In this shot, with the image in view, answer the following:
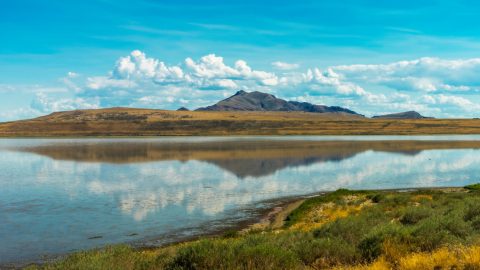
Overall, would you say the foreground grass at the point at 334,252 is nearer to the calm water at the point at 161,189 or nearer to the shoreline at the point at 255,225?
the shoreline at the point at 255,225

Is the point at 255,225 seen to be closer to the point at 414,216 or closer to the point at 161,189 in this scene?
the point at 414,216

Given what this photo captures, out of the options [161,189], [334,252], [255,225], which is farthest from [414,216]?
[161,189]

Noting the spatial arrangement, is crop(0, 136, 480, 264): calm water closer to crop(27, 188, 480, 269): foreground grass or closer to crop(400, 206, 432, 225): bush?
crop(27, 188, 480, 269): foreground grass

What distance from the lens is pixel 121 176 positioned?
167 ft

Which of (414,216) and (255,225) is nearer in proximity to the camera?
(414,216)

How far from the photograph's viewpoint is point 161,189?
40812 mm

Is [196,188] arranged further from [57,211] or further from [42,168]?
[42,168]

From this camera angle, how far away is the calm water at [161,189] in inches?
972

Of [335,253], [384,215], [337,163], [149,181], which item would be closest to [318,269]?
[335,253]

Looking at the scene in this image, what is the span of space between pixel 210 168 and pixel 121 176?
1229cm

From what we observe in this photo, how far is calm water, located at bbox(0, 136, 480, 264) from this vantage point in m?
24.7

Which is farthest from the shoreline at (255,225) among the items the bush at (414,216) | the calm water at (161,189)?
the bush at (414,216)

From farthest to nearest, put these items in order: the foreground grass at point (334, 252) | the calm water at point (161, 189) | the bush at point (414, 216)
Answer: the calm water at point (161, 189), the bush at point (414, 216), the foreground grass at point (334, 252)

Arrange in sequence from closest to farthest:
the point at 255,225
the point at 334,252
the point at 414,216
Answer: the point at 334,252, the point at 414,216, the point at 255,225
